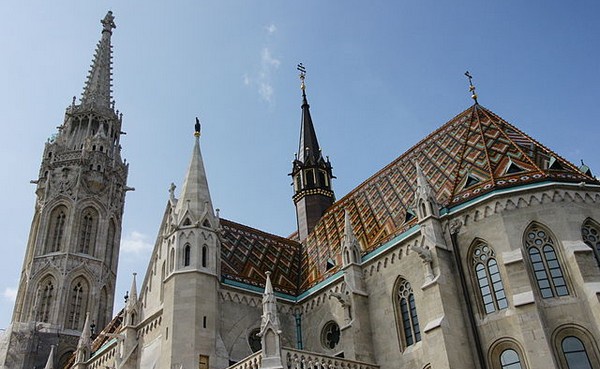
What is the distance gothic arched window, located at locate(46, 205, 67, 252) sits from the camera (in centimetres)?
4084

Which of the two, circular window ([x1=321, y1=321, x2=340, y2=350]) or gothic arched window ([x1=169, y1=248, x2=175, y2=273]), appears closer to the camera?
circular window ([x1=321, y1=321, x2=340, y2=350])

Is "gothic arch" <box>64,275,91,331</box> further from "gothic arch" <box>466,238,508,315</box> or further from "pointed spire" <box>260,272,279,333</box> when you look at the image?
"gothic arch" <box>466,238,508,315</box>

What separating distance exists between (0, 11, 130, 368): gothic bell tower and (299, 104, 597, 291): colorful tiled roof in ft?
58.4

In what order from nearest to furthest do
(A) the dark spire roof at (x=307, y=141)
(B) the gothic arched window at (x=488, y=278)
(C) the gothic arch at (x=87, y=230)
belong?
(B) the gothic arched window at (x=488, y=278)
(A) the dark spire roof at (x=307, y=141)
(C) the gothic arch at (x=87, y=230)

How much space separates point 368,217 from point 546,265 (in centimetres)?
905

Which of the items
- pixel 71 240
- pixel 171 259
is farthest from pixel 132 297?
pixel 71 240

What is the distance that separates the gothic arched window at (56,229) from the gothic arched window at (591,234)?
108 ft

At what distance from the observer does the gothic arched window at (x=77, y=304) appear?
38675mm

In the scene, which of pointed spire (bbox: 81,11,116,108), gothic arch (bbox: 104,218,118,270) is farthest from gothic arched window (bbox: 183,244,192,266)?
pointed spire (bbox: 81,11,116,108)

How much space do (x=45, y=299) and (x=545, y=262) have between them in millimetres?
31631

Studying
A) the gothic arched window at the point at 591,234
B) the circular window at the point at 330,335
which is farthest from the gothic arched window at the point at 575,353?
the circular window at the point at 330,335

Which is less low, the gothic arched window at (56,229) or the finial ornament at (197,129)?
the gothic arched window at (56,229)

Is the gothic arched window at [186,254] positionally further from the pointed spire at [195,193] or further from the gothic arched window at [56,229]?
the gothic arched window at [56,229]

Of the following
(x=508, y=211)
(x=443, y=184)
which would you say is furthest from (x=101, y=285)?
(x=508, y=211)
